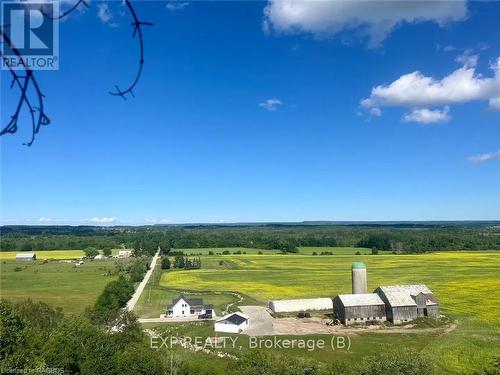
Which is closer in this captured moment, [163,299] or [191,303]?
[191,303]

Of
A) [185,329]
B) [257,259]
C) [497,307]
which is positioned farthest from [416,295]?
[257,259]

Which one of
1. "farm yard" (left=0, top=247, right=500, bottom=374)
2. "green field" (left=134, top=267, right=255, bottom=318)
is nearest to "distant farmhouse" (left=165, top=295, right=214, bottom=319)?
"green field" (left=134, top=267, right=255, bottom=318)

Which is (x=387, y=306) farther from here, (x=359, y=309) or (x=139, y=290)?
(x=139, y=290)

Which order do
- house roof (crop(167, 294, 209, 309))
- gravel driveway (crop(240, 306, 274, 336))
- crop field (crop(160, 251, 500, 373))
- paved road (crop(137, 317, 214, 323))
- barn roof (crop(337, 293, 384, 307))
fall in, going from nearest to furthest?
crop field (crop(160, 251, 500, 373)) < gravel driveway (crop(240, 306, 274, 336)) < barn roof (crop(337, 293, 384, 307)) < paved road (crop(137, 317, 214, 323)) < house roof (crop(167, 294, 209, 309))

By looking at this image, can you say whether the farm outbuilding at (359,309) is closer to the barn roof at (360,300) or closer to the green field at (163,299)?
the barn roof at (360,300)

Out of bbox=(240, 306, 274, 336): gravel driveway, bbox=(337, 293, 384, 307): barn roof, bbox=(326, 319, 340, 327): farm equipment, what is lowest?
bbox=(326, 319, 340, 327): farm equipment

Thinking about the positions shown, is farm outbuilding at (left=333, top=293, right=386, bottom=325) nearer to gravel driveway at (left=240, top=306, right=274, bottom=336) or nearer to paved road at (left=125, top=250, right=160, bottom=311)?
gravel driveway at (left=240, top=306, right=274, bottom=336)

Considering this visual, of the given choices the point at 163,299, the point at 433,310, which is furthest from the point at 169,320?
the point at 433,310

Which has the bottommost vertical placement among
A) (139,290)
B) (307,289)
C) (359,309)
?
(139,290)

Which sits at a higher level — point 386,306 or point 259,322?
point 386,306
